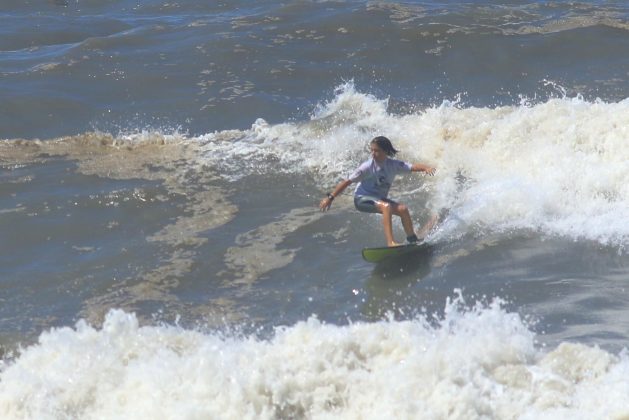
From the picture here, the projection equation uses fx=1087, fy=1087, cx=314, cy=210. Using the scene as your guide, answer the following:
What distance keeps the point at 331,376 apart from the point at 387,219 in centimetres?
344

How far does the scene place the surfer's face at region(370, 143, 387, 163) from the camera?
40.1 ft

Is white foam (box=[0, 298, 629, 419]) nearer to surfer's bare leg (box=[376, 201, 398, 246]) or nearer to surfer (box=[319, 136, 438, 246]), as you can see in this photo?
surfer's bare leg (box=[376, 201, 398, 246])

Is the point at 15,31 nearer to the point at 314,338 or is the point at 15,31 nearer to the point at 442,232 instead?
the point at 442,232

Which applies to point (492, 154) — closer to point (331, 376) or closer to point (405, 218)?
point (405, 218)

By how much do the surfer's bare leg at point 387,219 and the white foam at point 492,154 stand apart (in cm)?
149

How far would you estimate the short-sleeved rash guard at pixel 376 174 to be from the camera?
12.4 m

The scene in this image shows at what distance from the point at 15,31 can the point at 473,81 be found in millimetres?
10063

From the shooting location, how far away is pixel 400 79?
20.0m

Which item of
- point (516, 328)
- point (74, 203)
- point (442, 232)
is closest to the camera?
point (516, 328)

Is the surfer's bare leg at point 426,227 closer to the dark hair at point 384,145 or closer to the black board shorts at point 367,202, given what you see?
the black board shorts at point 367,202

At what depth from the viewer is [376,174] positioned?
12.4 meters

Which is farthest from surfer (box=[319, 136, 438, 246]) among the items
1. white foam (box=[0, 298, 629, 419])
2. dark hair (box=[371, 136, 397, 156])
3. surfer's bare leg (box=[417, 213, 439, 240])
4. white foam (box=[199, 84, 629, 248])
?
white foam (box=[0, 298, 629, 419])

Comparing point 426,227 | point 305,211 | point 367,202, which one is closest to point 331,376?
point 367,202

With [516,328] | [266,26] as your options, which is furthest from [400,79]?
[516,328]
